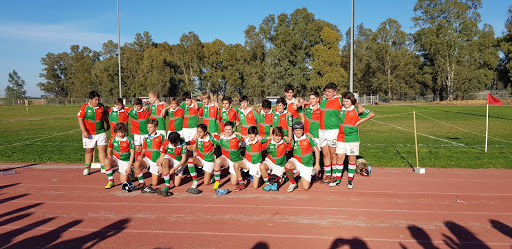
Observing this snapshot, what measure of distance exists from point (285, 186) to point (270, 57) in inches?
1941

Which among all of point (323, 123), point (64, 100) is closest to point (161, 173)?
point (323, 123)

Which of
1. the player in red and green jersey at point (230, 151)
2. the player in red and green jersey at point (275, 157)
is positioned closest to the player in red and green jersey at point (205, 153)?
the player in red and green jersey at point (230, 151)

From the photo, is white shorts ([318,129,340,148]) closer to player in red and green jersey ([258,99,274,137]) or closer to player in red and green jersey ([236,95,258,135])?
player in red and green jersey ([258,99,274,137])

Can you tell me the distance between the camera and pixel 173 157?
24.1ft

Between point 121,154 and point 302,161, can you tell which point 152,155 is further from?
point 302,161

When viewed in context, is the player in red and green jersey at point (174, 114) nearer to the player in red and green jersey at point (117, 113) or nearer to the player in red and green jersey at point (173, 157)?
the player in red and green jersey at point (117, 113)

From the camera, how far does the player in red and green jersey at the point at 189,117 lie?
894 cm

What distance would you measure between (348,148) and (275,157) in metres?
1.56

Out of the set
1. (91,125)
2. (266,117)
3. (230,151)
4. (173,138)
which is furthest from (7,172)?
(266,117)

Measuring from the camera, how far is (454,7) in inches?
2125

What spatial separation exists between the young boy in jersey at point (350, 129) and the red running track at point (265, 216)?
25.4 inches

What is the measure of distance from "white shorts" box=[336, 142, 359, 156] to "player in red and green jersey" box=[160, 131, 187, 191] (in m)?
3.33

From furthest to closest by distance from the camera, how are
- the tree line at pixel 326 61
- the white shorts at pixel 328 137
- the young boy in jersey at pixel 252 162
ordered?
the tree line at pixel 326 61
the white shorts at pixel 328 137
the young boy in jersey at pixel 252 162

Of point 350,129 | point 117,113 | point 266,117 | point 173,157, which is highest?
point 117,113
